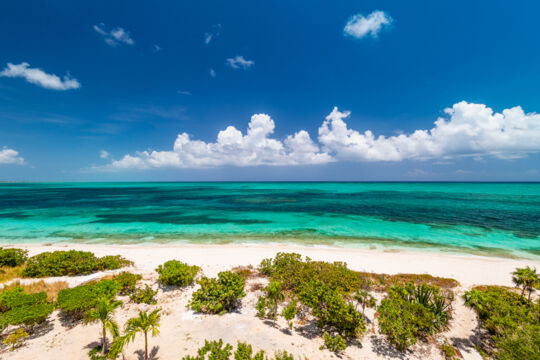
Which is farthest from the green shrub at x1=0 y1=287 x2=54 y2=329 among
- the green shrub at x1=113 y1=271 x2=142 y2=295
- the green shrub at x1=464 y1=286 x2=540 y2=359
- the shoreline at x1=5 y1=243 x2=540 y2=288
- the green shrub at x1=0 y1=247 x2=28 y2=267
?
the green shrub at x1=464 y1=286 x2=540 y2=359

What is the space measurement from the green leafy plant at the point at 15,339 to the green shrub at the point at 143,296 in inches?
139

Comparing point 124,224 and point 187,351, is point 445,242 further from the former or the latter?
point 124,224

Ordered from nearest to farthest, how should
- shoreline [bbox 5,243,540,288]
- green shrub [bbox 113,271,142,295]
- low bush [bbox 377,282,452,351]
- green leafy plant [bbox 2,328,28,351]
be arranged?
green leafy plant [bbox 2,328,28,351] → low bush [bbox 377,282,452,351] → green shrub [bbox 113,271,142,295] → shoreline [bbox 5,243,540,288]

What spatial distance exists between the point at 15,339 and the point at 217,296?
23.7 feet

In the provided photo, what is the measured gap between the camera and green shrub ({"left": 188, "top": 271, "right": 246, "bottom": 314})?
31.2ft

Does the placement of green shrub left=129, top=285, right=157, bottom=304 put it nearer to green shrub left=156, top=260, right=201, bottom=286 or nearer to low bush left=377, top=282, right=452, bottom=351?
green shrub left=156, top=260, right=201, bottom=286

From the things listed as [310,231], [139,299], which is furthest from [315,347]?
[310,231]

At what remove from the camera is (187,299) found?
10750mm

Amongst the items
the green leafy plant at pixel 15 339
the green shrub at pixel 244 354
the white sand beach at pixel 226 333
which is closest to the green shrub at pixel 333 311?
the white sand beach at pixel 226 333

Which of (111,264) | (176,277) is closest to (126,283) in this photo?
(176,277)

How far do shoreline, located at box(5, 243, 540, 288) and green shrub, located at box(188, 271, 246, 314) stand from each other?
13.5 feet

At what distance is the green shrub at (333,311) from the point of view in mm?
8164

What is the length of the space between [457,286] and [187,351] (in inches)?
613

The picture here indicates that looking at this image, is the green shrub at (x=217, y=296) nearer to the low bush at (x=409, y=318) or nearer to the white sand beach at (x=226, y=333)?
the white sand beach at (x=226, y=333)
